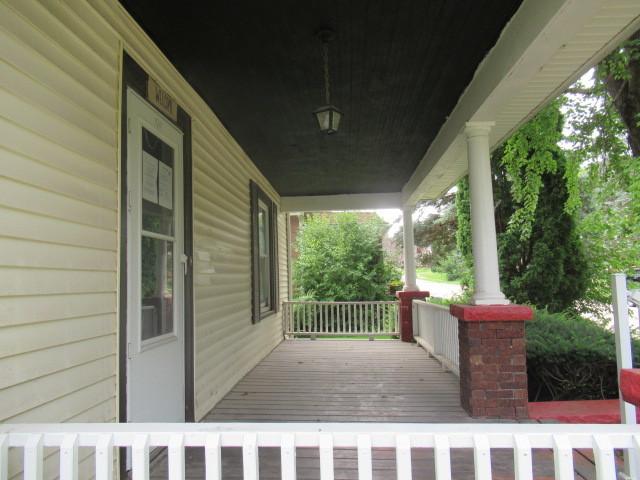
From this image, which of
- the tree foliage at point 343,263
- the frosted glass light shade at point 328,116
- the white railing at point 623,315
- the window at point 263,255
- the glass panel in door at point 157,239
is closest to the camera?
the white railing at point 623,315

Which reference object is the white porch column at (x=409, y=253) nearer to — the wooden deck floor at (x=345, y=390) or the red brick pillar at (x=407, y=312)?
the red brick pillar at (x=407, y=312)

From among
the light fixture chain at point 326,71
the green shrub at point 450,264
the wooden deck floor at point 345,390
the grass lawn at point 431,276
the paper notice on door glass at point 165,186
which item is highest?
the light fixture chain at point 326,71

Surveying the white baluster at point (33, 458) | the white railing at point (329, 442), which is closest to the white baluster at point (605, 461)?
the white railing at point (329, 442)

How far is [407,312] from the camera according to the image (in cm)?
778

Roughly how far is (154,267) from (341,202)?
5.65m

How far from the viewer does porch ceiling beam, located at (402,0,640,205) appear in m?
2.19

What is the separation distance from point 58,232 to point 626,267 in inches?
343

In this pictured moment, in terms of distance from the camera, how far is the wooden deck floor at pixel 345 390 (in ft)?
11.8

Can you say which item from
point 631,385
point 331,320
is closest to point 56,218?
point 631,385

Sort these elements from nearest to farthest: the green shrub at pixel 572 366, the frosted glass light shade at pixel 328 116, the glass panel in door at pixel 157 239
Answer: the glass panel in door at pixel 157 239 < the frosted glass light shade at pixel 328 116 < the green shrub at pixel 572 366

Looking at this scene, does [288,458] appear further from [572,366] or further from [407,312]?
[407,312]

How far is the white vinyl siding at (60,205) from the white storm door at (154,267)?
220 mm

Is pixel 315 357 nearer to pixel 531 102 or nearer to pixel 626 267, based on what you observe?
pixel 531 102

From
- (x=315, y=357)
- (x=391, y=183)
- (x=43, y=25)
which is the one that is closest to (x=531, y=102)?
(x=43, y=25)
